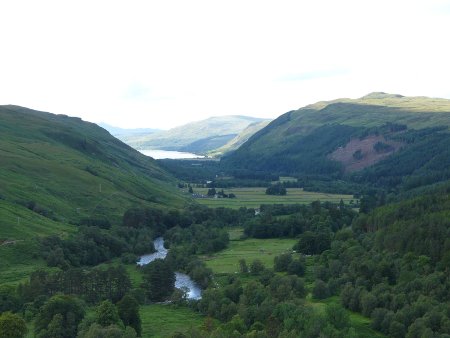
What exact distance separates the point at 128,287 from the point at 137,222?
78.0 m

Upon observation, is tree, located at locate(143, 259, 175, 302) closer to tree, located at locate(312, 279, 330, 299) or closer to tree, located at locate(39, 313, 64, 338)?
tree, located at locate(312, 279, 330, 299)

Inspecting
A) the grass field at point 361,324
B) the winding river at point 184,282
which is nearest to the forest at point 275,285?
the grass field at point 361,324

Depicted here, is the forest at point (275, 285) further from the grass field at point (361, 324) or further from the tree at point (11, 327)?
the grass field at point (361, 324)

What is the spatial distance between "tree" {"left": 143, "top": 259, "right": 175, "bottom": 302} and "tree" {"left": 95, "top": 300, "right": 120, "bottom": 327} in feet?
101

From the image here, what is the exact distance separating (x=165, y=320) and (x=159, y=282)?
66.1 feet

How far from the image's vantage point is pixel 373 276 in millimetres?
114688

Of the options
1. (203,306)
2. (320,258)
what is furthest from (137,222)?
(203,306)

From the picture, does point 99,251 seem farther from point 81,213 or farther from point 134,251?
point 81,213

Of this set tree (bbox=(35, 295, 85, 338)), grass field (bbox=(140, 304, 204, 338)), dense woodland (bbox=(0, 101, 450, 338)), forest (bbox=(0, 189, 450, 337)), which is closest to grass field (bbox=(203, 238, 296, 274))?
dense woodland (bbox=(0, 101, 450, 338))

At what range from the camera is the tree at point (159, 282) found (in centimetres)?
12144

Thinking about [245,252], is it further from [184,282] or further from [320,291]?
[320,291]

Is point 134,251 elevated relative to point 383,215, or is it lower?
lower

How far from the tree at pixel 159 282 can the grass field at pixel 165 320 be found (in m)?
5.00

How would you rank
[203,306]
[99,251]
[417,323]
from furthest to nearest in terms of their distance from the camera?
[99,251] < [203,306] < [417,323]
